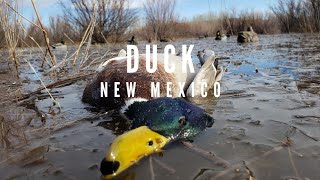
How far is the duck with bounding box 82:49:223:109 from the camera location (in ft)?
8.79

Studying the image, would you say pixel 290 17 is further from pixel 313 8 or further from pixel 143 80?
pixel 143 80

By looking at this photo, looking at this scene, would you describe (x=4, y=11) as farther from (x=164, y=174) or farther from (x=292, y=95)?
(x=164, y=174)

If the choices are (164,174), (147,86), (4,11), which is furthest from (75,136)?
(4,11)

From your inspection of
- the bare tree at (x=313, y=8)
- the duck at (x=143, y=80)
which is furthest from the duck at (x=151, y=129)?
the bare tree at (x=313, y=8)

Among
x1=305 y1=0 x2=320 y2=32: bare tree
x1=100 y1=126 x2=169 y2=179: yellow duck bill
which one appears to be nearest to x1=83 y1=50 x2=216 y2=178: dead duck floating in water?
x1=100 y1=126 x2=169 y2=179: yellow duck bill

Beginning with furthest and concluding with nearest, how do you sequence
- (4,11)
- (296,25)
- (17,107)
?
(296,25) < (4,11) < (17,107)

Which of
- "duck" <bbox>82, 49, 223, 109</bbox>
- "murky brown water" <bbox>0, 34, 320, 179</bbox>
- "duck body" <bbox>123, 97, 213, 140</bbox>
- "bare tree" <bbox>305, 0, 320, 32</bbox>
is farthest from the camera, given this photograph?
"bare tree" <bbox>305, 0, 320, 32</bbox>

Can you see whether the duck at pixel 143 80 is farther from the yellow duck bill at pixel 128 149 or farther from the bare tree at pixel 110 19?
the bare tree at pixel 110 19

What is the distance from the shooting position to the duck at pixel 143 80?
268 centimetres

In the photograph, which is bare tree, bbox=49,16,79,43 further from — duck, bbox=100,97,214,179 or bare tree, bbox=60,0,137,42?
duck, bbox=100,97,214,179

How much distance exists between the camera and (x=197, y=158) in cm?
176

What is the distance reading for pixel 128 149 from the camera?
1.55m

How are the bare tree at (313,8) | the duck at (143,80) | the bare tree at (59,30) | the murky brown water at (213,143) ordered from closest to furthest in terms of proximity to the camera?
1. the murky brown water at (213,143)
2. the duck at (143,80)
3. the bare tree at (313,8)
4. the bare tree at (59,30)

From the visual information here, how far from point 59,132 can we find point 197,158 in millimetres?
1094
